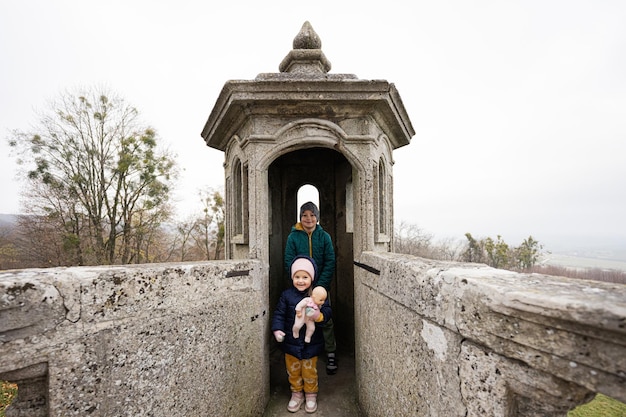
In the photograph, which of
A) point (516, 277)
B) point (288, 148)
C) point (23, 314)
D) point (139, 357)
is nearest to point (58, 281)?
point (23, 314)

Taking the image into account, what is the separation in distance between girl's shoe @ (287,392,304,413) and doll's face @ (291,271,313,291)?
3.85 ft

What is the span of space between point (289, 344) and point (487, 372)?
2.18m

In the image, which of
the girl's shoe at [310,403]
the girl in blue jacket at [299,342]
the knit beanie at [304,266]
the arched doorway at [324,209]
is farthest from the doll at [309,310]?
the arched doorway at [324,209]

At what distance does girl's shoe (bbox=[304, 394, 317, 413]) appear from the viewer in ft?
9.84

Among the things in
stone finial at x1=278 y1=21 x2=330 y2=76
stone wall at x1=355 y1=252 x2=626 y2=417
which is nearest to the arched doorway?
stone finial at x1=278 y1=21 x2=330 y2=76

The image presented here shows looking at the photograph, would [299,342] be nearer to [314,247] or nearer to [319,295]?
[319,295]

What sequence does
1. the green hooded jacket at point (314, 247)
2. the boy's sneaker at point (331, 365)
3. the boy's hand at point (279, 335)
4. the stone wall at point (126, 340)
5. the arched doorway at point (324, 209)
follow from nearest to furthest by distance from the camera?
1. the stone wall at point (126, 340)
2. the boy's hand at point (279, 335)
3. the green hooded jacket at point (314, 247)
4. the boy's sneaker at point (331, 365)
5. the arched doorway at point (324, 209)

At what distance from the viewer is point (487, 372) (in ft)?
3.90

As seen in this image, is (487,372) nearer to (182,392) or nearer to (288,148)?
(182,392)

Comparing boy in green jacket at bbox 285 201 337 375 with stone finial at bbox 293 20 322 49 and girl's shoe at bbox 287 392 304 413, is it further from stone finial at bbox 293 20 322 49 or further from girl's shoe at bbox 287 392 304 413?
stone finial at bbox 293 20 322 49

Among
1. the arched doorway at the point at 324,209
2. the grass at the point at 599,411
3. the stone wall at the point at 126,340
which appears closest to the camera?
the stone wall at the point at 126,340

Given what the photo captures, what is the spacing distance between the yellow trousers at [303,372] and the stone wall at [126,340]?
2.02 feet

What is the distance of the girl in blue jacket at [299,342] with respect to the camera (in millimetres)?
2949

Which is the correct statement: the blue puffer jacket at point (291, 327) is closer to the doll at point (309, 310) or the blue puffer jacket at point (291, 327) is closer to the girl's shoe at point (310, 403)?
the doll at point (309, 310)
